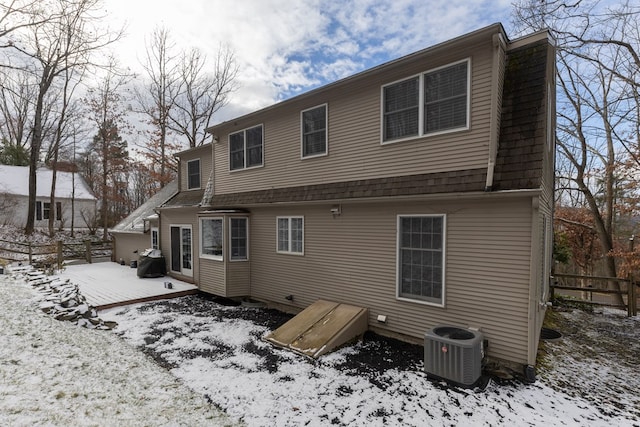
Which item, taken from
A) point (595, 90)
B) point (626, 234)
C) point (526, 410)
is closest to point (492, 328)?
point (526, 410)

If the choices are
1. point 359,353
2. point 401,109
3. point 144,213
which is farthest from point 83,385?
point 144,213

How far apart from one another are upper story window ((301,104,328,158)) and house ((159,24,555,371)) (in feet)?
0.11

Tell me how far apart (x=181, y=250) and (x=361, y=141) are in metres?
8.58

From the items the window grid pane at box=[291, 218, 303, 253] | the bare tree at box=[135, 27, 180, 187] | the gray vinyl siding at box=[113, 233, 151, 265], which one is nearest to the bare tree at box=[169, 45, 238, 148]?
the bare tree at box=[135, 27, 180, 187]

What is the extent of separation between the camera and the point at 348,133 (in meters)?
7.10

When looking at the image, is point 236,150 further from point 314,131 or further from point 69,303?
point 69,303

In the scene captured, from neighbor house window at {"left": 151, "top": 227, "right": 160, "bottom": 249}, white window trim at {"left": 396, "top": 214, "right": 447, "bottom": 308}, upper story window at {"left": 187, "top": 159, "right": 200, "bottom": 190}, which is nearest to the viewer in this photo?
white window trim at {"left": 396, "top": 214, "right": 447, "bottom": 308}

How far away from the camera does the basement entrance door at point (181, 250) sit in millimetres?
11625

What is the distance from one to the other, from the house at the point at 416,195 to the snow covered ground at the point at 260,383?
84cm

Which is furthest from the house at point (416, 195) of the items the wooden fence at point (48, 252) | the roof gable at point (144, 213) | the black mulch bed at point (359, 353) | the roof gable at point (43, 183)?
the roof gable at point (43, 183)

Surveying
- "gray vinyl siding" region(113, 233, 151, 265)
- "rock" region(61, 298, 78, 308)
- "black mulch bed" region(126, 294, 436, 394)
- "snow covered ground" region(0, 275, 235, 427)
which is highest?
"gray vinyl siding" region(113, 233, 151, 265)

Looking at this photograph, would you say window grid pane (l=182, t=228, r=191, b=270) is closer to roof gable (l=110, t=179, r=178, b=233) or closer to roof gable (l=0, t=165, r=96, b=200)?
roof gable (l=110, t=179, r=178, b=233)

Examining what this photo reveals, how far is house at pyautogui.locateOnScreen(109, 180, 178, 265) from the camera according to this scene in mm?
14188

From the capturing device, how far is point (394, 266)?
21.0 feet
